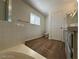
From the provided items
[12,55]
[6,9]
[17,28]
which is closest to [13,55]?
[12,55]

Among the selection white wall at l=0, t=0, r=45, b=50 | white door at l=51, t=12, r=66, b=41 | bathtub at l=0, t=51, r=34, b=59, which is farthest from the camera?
white wall at l=0, t=0, r=45, b=50

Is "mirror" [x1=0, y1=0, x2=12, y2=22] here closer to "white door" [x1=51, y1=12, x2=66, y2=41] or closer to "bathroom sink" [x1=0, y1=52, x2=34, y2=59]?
"bathroom sink" [x1=0, y1=52, x2=34, y2=59]

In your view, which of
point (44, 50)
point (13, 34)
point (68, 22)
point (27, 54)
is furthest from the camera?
point (13, 34)

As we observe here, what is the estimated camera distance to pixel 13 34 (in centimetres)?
204

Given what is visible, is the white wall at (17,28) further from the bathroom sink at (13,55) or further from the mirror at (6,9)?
the bathroom sink at (13,55)

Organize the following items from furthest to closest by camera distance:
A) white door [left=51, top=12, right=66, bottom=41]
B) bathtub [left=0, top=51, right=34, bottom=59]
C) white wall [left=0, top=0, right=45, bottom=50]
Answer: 1. white wall [left=0, top=0, right=45, bottom=50]
2. bathtub [left=0, top=51, right=34, bottom=59]
3. white door [left=51, top=12, right=66, bottom=41]

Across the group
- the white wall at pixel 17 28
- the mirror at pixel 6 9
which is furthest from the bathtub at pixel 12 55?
the mirror at pixel 6 9

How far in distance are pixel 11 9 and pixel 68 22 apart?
1446 millimetres

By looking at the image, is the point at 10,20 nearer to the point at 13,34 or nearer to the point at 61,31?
the point at 13,34

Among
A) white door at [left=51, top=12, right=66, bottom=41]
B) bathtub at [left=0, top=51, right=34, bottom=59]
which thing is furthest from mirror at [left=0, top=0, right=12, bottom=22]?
white door at [left=51, top=12, right=66, bottom=41]

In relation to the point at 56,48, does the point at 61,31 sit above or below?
above

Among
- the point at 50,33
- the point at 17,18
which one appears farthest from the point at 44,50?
the point at 17,18

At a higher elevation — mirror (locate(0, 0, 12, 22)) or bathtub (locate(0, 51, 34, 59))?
mirror (locate(0, 0, 12, 22))

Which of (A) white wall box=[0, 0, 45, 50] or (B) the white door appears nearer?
(B) the white door
